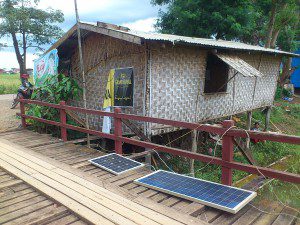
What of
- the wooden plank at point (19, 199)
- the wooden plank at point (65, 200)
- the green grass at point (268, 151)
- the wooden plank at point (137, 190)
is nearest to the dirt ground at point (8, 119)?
the wooden plank at point (65, 200)

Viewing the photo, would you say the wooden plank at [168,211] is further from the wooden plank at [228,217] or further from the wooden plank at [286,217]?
the wooden plank at [286,217]

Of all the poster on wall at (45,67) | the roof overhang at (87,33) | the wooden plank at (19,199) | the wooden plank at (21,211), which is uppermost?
the roof overhang at (87,33)

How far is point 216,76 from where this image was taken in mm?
10430

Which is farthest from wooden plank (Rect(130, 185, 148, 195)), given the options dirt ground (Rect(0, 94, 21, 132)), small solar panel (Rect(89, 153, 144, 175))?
dirt ground (Rect(0, 94, 21, 132))

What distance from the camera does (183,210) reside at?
3678mm

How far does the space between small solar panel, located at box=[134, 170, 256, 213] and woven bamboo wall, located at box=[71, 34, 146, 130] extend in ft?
11.1

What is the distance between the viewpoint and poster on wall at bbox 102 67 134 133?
314 inches

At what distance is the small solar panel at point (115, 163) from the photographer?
Result: 5.17 m

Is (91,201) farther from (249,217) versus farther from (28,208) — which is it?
(249,217)

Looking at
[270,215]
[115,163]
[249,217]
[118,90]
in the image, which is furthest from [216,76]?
[249,217]

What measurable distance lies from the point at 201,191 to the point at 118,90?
191 inches

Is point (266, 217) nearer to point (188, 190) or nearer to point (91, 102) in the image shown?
point (188, 190)

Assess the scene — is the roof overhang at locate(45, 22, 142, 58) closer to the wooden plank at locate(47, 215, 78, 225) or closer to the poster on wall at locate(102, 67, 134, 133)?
the poster on wall at locate(102, 67, 134, 133)

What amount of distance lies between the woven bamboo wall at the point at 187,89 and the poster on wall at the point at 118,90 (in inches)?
31.9
